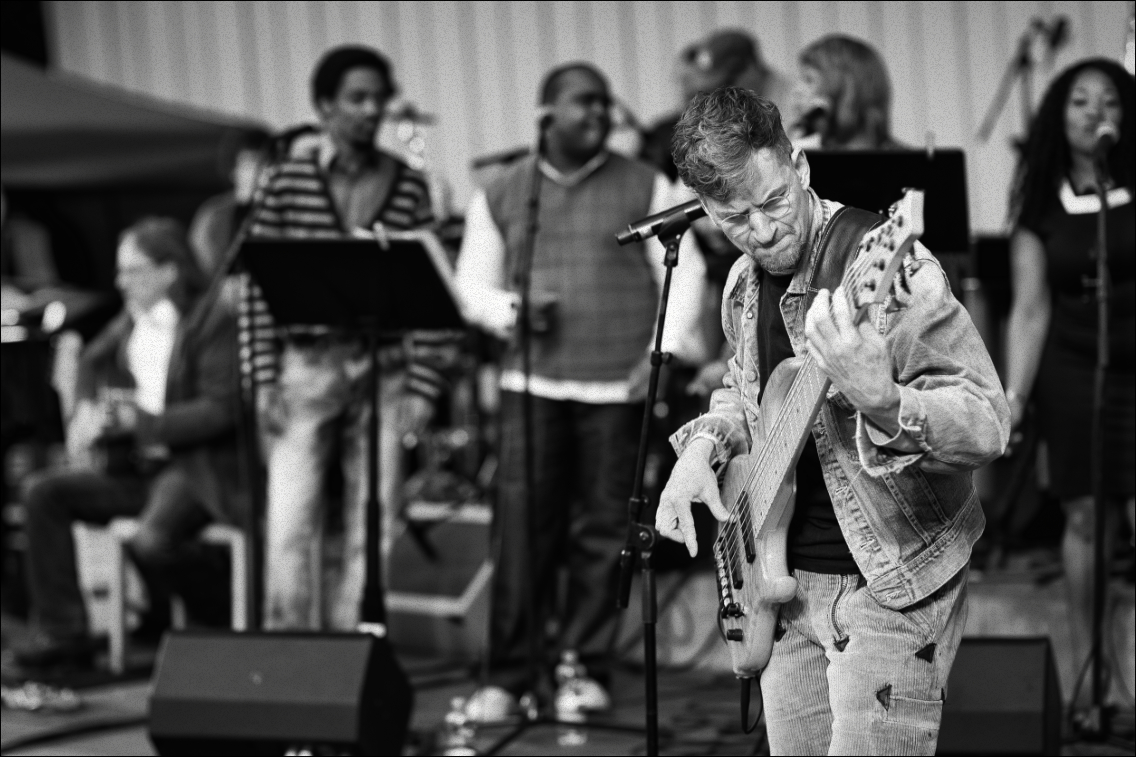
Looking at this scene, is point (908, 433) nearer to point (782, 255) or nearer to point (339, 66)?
point (782, 255)

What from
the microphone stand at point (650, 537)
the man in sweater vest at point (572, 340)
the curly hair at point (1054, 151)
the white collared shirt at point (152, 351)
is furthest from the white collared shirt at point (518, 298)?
the white collared shirt at point (152, 351)

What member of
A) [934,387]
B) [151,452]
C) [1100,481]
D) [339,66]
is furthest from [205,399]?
[934,387]

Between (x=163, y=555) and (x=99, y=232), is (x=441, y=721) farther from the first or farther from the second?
(x=99, y=232)

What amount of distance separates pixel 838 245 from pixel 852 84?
2041 mm

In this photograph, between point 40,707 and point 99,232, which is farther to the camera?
point 99,232

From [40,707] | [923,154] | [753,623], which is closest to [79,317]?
[40,707]

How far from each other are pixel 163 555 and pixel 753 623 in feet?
12.4

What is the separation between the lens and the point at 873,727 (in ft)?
7.36

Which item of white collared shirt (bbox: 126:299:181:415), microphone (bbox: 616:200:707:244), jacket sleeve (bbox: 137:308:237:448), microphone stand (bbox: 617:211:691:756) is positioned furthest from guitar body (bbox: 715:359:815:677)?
white collared shirt (bbox: 126:299:181:415)

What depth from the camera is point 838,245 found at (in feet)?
7.41

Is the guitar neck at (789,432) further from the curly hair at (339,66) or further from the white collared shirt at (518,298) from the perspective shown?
the curly hair at (339,66)

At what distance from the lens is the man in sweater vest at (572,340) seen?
458cm

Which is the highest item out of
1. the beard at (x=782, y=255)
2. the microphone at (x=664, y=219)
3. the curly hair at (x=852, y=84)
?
the curly hair at (x=852, y=84)

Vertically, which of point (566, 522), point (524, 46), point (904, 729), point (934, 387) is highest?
point (524, 46)
